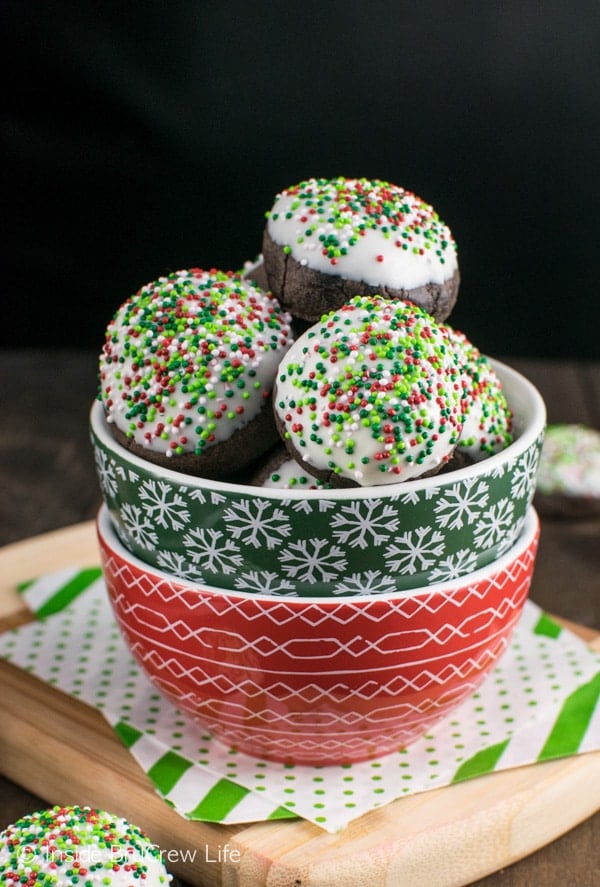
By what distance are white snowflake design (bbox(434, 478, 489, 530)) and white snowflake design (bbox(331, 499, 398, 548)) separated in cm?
4

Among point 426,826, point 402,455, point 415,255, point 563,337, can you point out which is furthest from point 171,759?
point 563,337

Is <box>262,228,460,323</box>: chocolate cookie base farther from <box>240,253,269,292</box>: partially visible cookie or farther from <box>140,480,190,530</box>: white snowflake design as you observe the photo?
<box>140,480,190,530</box>: white snowflake design

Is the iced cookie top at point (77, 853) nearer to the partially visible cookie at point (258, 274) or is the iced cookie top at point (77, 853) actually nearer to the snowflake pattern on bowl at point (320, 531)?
the snowflake pattern on bowl at point (320, 531)

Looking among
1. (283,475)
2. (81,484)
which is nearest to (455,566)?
(283,475)

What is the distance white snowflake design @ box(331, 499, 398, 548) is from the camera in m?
0.69

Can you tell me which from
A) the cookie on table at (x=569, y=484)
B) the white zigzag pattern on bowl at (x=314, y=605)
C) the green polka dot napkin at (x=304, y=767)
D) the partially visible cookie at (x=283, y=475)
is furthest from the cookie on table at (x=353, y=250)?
the cookie on table at (x=569, y=484)

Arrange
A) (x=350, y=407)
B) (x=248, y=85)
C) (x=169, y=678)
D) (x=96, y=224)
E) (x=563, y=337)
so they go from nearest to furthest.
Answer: (x=350, y=407), (x=169, y=678), (x=248, y=85), (x=96, y=224), (x=563, y=337)

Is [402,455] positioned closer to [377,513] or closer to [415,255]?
Answer: [377,513]

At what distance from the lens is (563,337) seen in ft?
6.82

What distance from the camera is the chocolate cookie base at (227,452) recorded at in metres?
0.74

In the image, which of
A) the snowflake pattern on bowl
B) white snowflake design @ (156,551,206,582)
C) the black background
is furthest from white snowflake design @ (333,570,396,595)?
the black background

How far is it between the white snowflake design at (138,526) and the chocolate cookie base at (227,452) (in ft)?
0.13

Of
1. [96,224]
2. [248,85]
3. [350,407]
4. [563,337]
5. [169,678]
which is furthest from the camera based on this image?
[563,337]

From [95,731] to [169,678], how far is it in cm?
11
